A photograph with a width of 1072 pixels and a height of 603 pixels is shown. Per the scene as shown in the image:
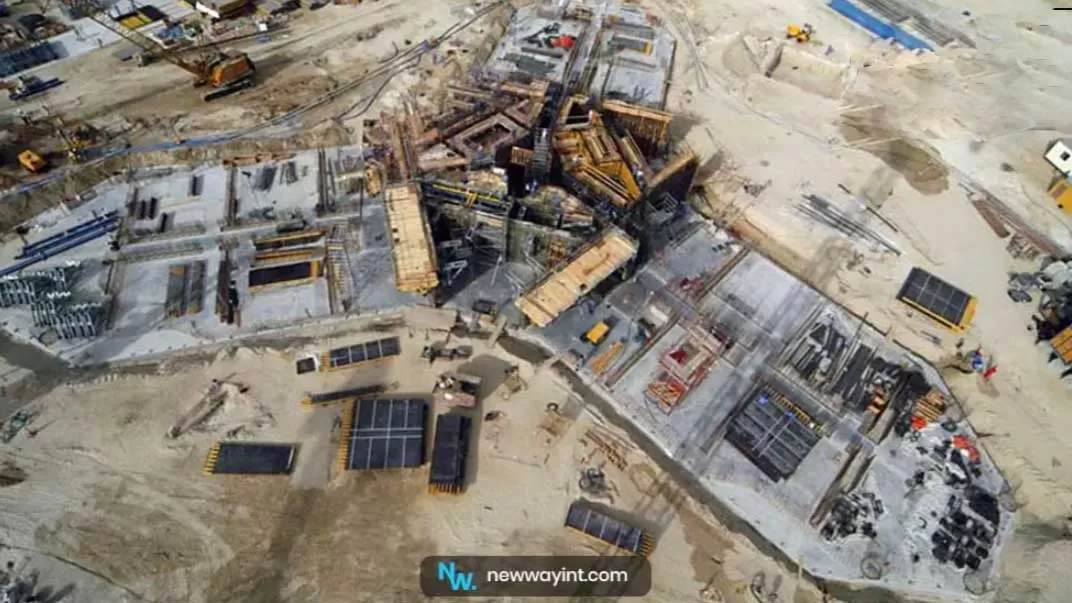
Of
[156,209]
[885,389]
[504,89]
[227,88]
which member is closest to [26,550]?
[156,209]

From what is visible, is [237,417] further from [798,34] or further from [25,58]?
[798,34]

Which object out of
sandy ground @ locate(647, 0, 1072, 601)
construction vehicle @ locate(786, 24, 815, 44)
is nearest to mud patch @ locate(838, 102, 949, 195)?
sandy ground @ locate(647, 0, 1072, 601)

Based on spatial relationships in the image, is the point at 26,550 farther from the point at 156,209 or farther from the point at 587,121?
the point at 587,121

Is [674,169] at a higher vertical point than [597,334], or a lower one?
higher

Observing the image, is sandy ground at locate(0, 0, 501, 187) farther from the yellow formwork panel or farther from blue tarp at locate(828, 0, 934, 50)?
blue tarp at locate(828, 0, 934, 50)

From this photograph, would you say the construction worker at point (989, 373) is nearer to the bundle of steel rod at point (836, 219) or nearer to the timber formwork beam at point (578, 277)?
the bundle of steel rod at point (836, 219)

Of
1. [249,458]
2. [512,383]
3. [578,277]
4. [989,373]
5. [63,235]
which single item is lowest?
[249,458]

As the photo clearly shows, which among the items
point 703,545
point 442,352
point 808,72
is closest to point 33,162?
point 442,352
